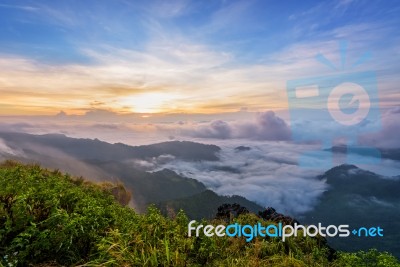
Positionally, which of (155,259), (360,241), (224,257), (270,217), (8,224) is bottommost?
(360,241)

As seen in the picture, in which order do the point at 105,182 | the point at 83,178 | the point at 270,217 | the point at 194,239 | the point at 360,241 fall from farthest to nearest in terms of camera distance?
the point at 360,241
the point at 105,182
the point at 83,178
the point at 270,217
the point at 194,239

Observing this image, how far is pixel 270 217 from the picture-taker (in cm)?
1329

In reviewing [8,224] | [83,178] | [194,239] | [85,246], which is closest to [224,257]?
[194,239]

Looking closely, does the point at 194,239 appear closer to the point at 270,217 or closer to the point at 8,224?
the point at 8,224

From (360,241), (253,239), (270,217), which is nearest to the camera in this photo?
(253,239)

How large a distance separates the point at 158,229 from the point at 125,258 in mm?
1594

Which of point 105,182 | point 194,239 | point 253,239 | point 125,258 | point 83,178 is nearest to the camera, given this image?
point 125,258

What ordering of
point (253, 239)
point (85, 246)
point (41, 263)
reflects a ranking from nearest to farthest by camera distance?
point (41, 263) → point (85, 246) → point (253, 239)

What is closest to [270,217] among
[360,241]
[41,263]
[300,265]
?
[300,265]

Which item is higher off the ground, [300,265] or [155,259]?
[155,259]

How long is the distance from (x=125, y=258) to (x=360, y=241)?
5334 inches

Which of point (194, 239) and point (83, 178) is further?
point (83, 178)

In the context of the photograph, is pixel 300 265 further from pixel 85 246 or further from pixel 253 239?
pixel 85 246

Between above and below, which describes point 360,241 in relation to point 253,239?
below
